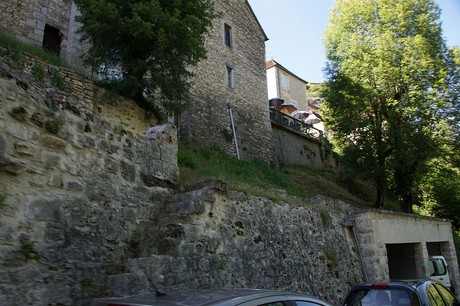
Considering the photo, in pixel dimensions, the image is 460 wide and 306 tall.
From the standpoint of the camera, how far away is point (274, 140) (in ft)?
77.6

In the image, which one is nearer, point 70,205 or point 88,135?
point 70,205

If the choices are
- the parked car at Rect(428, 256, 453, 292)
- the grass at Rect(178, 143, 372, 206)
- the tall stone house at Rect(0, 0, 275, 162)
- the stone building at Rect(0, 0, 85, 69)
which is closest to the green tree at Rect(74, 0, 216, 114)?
the grass at Rect(178, 143, 372, 206)

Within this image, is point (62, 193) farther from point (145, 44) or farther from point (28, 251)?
point (145, 44)

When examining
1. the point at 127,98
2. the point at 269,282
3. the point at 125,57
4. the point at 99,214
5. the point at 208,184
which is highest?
the point at 125,57

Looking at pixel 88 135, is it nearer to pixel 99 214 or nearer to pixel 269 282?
pixel 99 214

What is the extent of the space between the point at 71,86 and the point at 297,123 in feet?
67.9

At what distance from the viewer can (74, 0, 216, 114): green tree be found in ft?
27.6

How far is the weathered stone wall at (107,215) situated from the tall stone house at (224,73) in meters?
5.55

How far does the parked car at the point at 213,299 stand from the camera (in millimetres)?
2658

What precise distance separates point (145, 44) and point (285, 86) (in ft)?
105

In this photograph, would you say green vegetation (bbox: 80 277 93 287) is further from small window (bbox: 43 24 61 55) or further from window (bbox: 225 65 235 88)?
window (bbox: 225 65 235 88)

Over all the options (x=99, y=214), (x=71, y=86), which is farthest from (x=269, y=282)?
(x=71, y=86)

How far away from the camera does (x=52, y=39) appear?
13.4 metres

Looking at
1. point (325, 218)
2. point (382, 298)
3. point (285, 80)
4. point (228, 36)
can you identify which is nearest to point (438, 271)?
point (325, 218)
